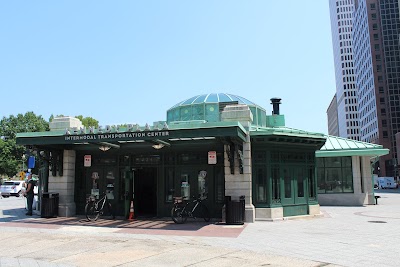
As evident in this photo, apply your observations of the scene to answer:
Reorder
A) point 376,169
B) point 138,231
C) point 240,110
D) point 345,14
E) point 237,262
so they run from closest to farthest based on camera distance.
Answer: point 237,262 < point 138,231 < point 240,110 < point 376,169 < point 345,14

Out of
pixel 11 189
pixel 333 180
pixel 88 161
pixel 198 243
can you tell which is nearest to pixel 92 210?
pixel 88 161

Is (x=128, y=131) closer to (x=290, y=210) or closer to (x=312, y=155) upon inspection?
(x=290, y=210)

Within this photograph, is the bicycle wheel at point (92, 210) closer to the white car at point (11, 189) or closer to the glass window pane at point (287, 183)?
the glass window pane at point (287, 183)

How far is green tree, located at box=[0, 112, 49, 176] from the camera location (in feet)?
172

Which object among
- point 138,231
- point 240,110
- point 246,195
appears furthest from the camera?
point 240,110

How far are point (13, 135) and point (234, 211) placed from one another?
51.0 m

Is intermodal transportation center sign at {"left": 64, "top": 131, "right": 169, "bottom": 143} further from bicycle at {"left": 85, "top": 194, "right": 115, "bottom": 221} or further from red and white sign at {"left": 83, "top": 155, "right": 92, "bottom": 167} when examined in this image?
bicycle at {"left": 85, "top": 194, "right": 115, "bottom": 221}

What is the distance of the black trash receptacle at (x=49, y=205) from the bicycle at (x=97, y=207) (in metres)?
1.55

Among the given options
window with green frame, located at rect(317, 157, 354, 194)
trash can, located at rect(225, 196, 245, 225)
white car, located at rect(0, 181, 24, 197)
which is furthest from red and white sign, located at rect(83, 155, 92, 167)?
white car, located at rect(0, 181, 24, 197)

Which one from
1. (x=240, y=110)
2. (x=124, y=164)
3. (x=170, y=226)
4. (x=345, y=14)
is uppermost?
(x=345, y=14)

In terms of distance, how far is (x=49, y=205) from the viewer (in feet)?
52.7

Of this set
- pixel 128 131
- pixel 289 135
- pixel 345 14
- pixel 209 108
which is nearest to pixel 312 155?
pixel 289 135

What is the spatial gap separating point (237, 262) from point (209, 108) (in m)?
14.0

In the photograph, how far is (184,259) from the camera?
8047 millimetres
